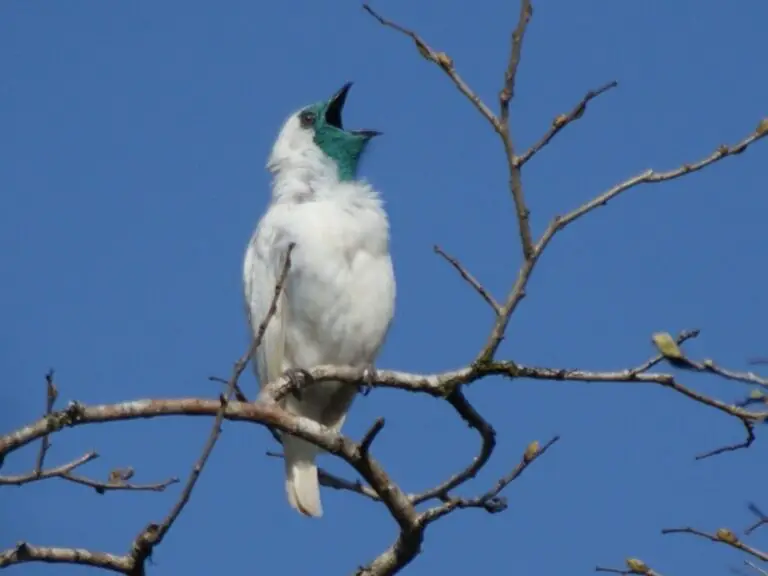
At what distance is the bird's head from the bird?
40 centimetres

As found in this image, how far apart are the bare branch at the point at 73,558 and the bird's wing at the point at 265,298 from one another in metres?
2.84

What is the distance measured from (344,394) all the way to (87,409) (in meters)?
3.17

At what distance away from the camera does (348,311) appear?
8133 millimetres

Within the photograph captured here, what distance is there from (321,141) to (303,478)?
2447 millimetres

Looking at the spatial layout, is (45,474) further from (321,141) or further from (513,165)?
(321,141)

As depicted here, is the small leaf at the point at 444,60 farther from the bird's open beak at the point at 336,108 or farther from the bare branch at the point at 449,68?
the bird's open beak at the point at 336,108

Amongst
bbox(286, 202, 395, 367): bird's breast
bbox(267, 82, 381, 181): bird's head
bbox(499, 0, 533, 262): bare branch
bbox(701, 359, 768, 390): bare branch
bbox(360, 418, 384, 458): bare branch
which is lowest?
bbox(701, 359, 768, 390): bare branch

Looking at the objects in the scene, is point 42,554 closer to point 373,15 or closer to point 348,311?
point 373,15

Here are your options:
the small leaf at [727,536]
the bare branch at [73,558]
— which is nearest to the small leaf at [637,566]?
the small leaf at [727,536]

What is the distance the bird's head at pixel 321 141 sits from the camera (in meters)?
9.11

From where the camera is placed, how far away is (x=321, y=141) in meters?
9.40

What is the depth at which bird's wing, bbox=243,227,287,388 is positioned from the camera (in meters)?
8.12

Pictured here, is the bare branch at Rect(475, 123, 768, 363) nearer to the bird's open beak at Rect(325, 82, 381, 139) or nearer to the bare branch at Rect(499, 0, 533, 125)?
the bare branch at Rect(499, 0, 533, 125)

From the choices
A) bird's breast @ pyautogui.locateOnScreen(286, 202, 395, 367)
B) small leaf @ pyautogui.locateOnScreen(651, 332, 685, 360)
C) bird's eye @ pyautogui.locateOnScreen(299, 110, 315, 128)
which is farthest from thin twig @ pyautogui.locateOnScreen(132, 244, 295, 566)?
bird's eye @ pyautogui.locateOnScreen(299, 110, 315, 128)
